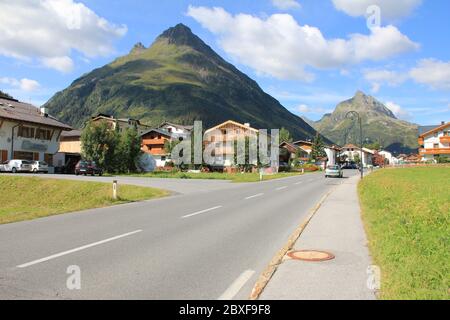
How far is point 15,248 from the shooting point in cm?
805

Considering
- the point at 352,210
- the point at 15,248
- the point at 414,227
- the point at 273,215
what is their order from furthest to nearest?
the point at 352,210 < the point at 273,215 < the point at 414,227 < the point at 15,248

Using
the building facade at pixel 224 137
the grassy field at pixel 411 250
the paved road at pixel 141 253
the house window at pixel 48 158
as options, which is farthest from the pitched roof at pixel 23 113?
the grassy field at pixel 411 250

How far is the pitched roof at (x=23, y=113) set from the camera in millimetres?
50944

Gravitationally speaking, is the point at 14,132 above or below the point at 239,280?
above

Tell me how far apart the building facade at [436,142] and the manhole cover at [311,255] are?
103 meters

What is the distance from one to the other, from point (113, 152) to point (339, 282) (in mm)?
52345

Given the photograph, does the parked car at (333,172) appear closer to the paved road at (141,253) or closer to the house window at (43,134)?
the paved road at (141,253)

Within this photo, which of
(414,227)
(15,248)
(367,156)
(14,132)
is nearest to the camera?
(15,248)

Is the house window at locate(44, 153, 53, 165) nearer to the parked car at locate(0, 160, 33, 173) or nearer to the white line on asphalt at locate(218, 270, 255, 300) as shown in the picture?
the parked car at locate(0, 160, 33, 173)

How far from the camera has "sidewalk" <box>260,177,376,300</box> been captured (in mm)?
5312

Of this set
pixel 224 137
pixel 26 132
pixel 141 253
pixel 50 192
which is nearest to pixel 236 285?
pixel 141 253

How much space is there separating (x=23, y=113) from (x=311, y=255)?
55600mm
